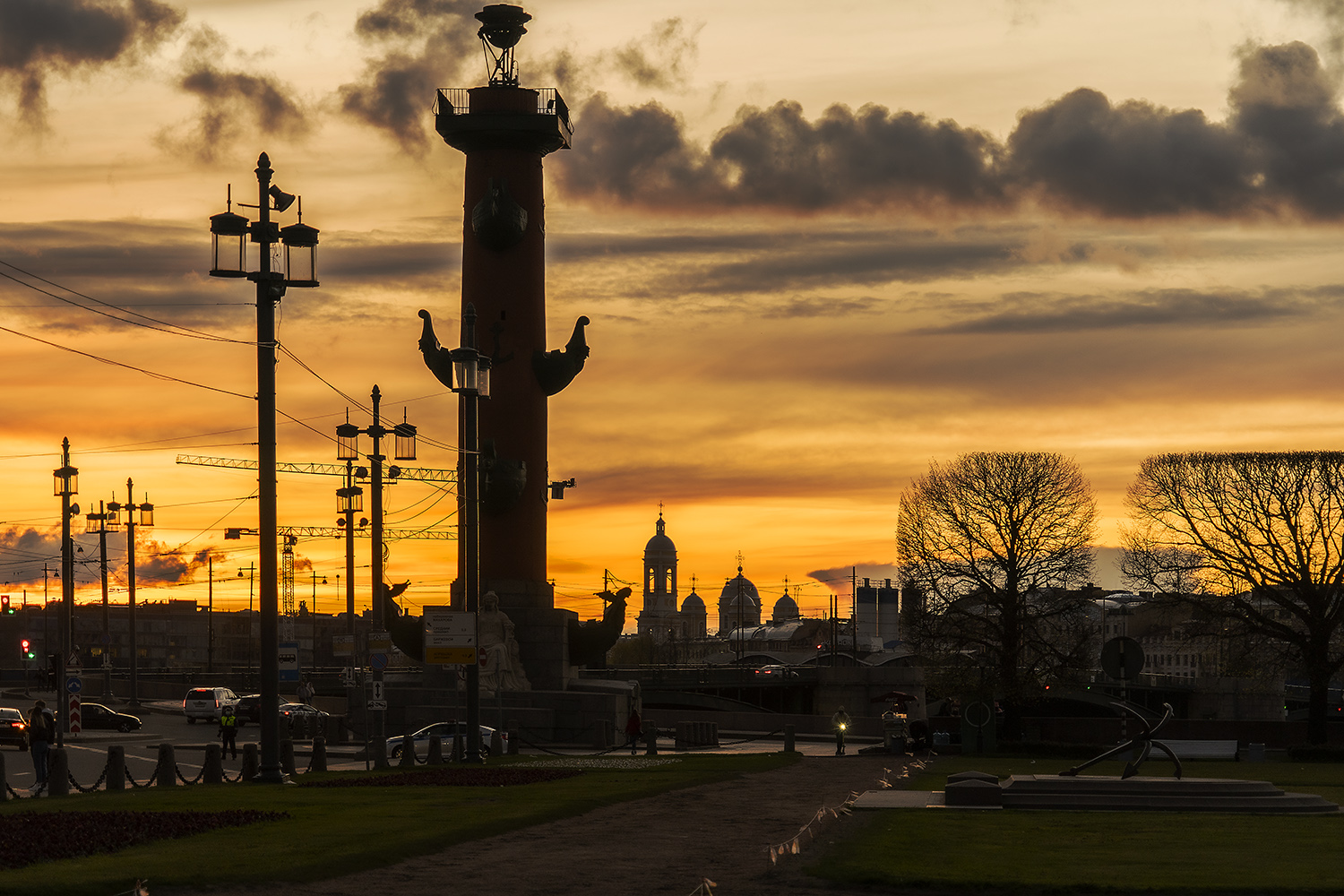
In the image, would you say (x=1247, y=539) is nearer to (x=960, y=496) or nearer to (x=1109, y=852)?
(x=960, y=496)

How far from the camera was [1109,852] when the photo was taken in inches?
793

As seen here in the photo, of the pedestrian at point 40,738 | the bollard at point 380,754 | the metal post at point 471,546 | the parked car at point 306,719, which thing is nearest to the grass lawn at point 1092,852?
the metal post at point 471,546

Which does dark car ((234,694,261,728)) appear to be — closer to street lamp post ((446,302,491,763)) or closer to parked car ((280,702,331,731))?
parked car ((280,702,331,731))

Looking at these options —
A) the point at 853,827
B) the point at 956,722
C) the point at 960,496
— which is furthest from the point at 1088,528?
the point at 853,827

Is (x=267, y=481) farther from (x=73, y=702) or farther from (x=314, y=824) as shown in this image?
(x=73, y=702)

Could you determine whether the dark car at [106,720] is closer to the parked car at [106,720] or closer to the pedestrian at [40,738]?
the parked car at [106,720]

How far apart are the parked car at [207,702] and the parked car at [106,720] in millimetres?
6145

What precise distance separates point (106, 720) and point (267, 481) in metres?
36.4

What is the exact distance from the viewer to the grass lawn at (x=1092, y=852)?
17.3 meters

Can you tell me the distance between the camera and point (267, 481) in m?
32.9

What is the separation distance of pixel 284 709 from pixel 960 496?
2995 cm

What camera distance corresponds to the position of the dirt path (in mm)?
16703

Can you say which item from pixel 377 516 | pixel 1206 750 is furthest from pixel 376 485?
pixel 1206 750

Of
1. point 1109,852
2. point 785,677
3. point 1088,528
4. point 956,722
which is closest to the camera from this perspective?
point 1109,852
